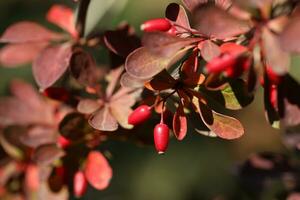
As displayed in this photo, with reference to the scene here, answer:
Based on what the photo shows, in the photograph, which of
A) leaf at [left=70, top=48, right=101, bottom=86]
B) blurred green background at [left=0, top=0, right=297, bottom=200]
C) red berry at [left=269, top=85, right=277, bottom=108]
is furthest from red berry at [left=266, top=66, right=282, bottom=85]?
blurred green background at [left=0, top=0, right=297, bottom=200]

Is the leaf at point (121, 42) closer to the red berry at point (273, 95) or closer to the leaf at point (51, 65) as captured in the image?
the leaf at point (51, 65)

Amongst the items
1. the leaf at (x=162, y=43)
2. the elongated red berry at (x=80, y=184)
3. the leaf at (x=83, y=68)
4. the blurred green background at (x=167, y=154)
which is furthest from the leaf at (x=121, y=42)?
the blurred green background at (x=167, y=154)

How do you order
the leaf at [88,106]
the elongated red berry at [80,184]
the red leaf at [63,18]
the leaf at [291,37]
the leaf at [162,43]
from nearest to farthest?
the leaf at [291,37] < the leaf at [162,43] < the leaf at [88,106] < the elongated red berry at [80,184] < the red leaf at [63,18]

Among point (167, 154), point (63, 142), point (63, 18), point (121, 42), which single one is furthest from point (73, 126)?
point (167, 154)

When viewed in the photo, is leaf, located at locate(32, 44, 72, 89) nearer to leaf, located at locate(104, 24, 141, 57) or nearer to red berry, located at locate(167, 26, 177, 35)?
leaf, located at locate(104, 24, 141, 57)

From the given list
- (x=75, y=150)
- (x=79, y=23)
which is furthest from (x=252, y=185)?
(x=79, y=23)

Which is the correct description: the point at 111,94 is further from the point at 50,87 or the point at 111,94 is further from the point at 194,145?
the point at 194,145
